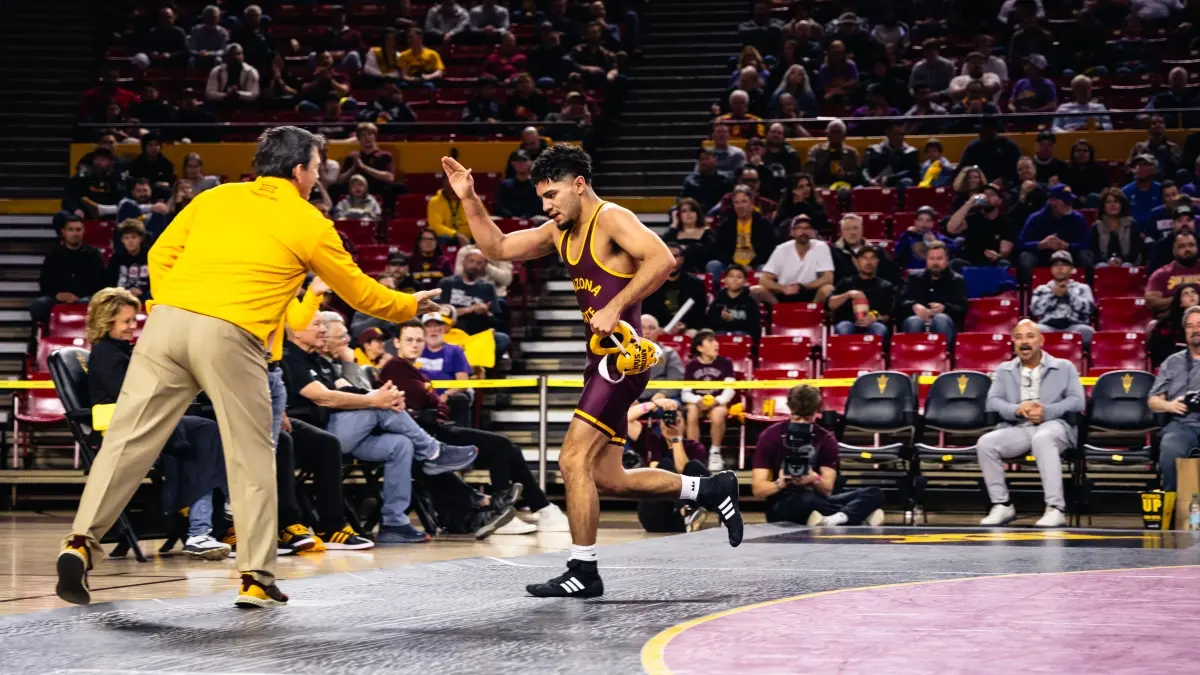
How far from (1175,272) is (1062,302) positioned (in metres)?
0.95

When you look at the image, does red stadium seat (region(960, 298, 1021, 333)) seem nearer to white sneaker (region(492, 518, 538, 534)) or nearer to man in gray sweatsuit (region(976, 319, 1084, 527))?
man in gray sweatsuit (region(976, 319, 1084, 527))

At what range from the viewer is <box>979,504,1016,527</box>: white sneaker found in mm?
10367

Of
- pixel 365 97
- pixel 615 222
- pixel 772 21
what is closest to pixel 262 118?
pixel 365 97

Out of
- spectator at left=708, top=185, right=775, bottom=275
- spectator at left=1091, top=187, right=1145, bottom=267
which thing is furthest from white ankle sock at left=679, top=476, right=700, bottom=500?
spectator at left=1091, top=187, right=1145, bottom=267

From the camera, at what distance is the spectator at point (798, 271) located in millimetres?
13505

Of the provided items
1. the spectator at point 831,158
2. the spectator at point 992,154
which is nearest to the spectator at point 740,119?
the spectator at point 831,158

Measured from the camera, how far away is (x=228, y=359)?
5344 millimetres

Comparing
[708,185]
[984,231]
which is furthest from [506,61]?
[984,231]

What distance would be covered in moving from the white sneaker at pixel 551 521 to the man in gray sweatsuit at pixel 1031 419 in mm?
2941

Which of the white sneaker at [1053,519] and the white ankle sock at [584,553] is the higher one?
the white ankle sock at [584,553]

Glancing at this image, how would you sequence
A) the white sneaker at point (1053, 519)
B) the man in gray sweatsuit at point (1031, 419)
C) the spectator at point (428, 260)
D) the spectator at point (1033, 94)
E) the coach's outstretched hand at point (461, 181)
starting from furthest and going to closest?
the spectator at point (1033, 94), the spectator at point (428, 260), the man in gray sweatsuit at point (1031, 419), the white sneaker at point (1053, 519), the coach's outstretched hand at point (461, 181)

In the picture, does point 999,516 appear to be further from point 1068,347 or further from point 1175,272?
point 1175,272

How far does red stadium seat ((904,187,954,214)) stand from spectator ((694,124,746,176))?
71.6 inches

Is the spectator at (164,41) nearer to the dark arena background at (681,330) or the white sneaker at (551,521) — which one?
the dark arena background at (681,330)
